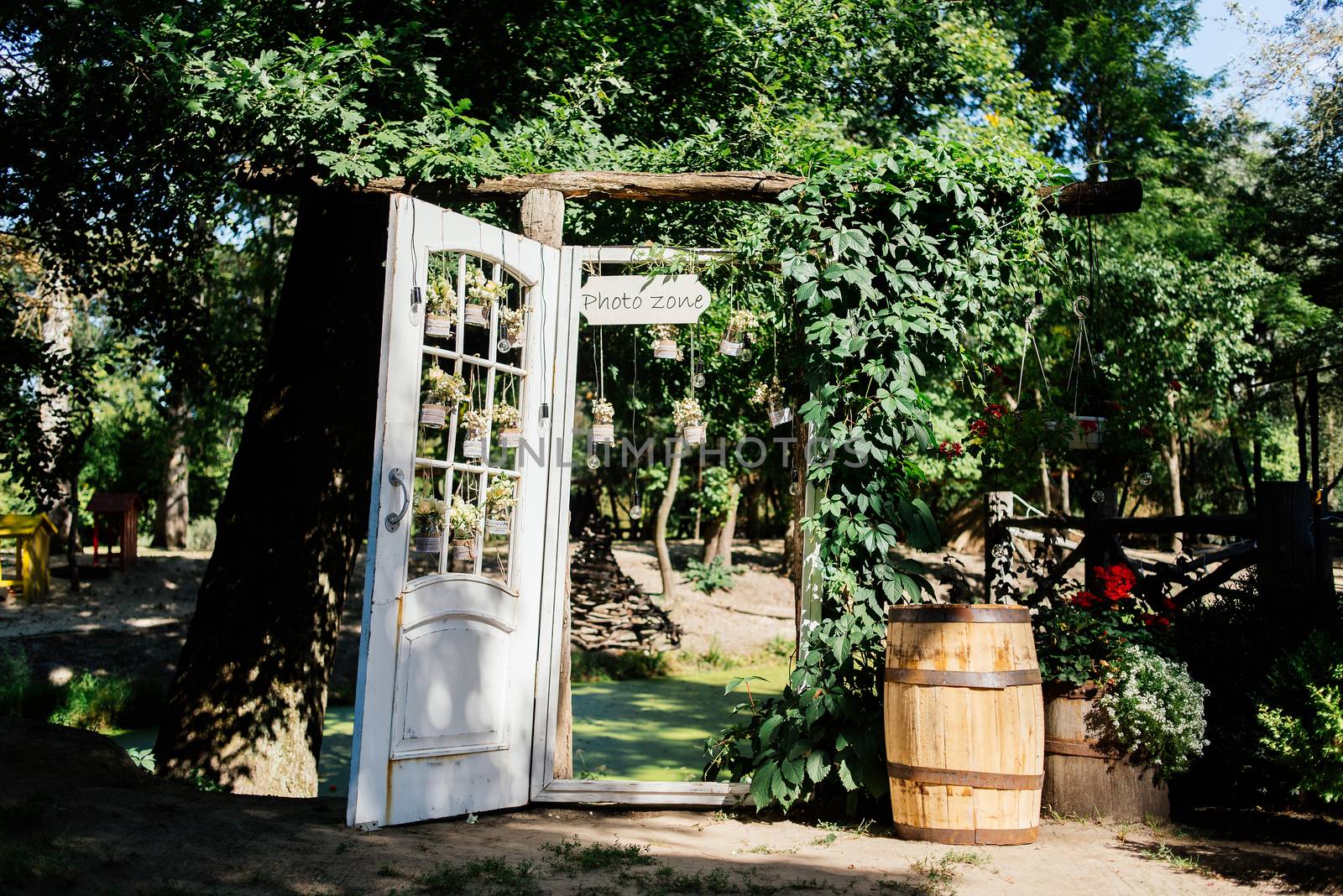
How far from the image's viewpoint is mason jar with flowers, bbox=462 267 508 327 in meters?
4.29

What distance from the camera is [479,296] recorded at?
4.34 meters

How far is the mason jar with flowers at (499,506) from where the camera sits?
4.34 m

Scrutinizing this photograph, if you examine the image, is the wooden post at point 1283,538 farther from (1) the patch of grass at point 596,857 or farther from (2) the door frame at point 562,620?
(1) the patch of grass at point 596,857

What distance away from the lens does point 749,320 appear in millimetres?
4891

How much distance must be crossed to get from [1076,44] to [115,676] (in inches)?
528

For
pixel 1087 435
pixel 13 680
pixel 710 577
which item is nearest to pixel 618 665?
pixel 710 577

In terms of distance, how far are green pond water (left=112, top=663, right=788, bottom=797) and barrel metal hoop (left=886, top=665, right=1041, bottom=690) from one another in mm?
2867

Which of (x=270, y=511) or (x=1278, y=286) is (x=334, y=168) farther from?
(x=1278, y=286)

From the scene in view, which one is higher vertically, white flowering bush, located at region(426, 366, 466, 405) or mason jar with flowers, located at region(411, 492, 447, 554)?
white flowering bush, located at region(426, 366, 466, 405)

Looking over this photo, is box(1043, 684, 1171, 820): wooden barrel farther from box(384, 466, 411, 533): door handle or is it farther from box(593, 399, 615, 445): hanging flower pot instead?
box(384, 466, 411, 533): door handle

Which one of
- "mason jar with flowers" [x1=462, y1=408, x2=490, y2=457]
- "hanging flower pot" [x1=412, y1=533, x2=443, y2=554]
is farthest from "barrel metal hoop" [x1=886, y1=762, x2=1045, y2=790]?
"mason jar with flowers" [x1=462, y1=408, x2=490, y2=457]

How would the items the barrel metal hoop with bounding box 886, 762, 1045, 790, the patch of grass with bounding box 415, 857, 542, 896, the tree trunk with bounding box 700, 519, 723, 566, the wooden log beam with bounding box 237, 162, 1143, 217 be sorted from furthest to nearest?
the tree trunk with bounding box 700, 519, 723, 566
the wooden log beam with bounding box 237, 162, 1143, 217
the barrel metal hoop with bounding box 886, 762, 1045, 790
the patch of grass with bounding box 415, 857, 542, 896

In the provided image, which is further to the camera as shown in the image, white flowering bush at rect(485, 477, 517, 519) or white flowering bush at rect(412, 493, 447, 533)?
white flowering bush at rect(485, 477, 517, 519)

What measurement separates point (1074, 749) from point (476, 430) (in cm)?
279
